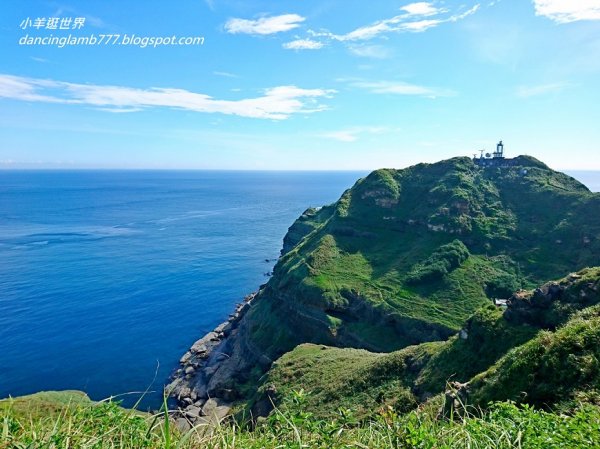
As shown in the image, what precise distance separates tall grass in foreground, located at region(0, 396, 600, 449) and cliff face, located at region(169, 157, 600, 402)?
47999 mm

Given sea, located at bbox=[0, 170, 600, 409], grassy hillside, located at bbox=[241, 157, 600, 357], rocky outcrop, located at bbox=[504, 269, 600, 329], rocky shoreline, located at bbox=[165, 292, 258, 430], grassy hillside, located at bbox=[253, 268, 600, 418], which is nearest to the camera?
grassy hillside, located at bbox=[253, 268, 600, 418]

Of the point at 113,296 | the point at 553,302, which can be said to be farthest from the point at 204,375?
the point at 553,302

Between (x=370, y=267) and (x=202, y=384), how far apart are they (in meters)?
36.6

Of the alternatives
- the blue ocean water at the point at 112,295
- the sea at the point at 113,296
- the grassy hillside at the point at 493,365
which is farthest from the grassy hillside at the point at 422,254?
the blue ocean water at the point at 112,295

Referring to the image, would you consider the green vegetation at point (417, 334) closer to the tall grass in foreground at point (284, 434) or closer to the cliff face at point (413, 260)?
the tall grass in foreground at point (284, 434)

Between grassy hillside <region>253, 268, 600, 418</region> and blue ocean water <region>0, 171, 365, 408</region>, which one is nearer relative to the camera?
grassy hillside <region>253, 268, 600, 418</region>

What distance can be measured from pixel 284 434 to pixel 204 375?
55681mm

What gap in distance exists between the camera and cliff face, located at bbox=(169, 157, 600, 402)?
57.7 m

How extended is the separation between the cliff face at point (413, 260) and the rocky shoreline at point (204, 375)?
0.80 m

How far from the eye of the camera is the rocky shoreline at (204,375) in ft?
162

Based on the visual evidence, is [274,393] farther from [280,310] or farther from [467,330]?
[280,310]

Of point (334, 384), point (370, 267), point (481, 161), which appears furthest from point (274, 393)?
point (481, 161)

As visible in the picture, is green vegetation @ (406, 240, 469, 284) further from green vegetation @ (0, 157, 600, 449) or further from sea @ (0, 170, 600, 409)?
sea @ (0, 170, 600, 409)

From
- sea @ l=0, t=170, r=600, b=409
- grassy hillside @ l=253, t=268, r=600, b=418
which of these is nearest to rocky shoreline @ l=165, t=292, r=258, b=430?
sea @ l=0, t=170, r=600, b=409
